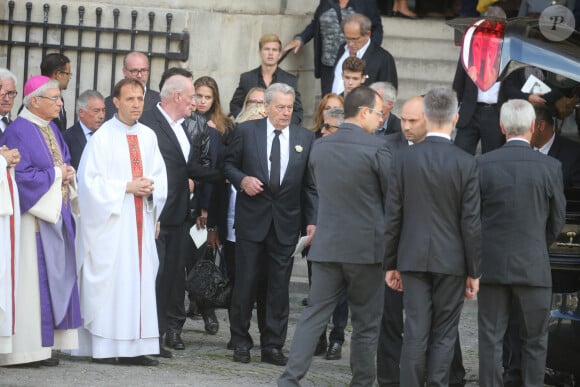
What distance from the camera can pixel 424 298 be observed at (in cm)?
898

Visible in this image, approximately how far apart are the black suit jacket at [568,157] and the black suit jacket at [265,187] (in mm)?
1862

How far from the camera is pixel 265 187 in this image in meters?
11.0

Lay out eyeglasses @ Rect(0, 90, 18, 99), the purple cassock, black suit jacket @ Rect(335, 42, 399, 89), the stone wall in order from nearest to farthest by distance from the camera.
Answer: the purple cassock, eyeglasses @ Rect(0, 90, 18, 99), black suit jacket @ Rect(335, 42, 399, 89), the stone wall

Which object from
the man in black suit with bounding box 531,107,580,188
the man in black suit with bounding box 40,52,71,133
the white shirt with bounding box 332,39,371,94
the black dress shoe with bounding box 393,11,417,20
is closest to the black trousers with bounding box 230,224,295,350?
the man in black suit with bounding box 531,107,580,188

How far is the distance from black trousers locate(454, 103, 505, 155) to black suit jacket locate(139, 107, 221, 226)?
3465mm

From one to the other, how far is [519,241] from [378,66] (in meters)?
4.79

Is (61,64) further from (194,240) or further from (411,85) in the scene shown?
(411,85)

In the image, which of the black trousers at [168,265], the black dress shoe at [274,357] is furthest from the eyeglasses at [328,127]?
the black dress shoe at [274,357]

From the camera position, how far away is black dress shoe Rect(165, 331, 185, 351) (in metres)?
11.4

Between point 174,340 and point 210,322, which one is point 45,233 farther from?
point 210,322

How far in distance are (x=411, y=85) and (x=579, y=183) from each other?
16.9ft

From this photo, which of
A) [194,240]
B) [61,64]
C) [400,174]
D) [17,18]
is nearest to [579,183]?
[400,174]

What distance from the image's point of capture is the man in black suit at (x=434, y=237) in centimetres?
886

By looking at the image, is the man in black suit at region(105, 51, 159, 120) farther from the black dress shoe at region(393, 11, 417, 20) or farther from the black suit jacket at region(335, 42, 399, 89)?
the black dress shoe at region(393, 11, 417, 20)
